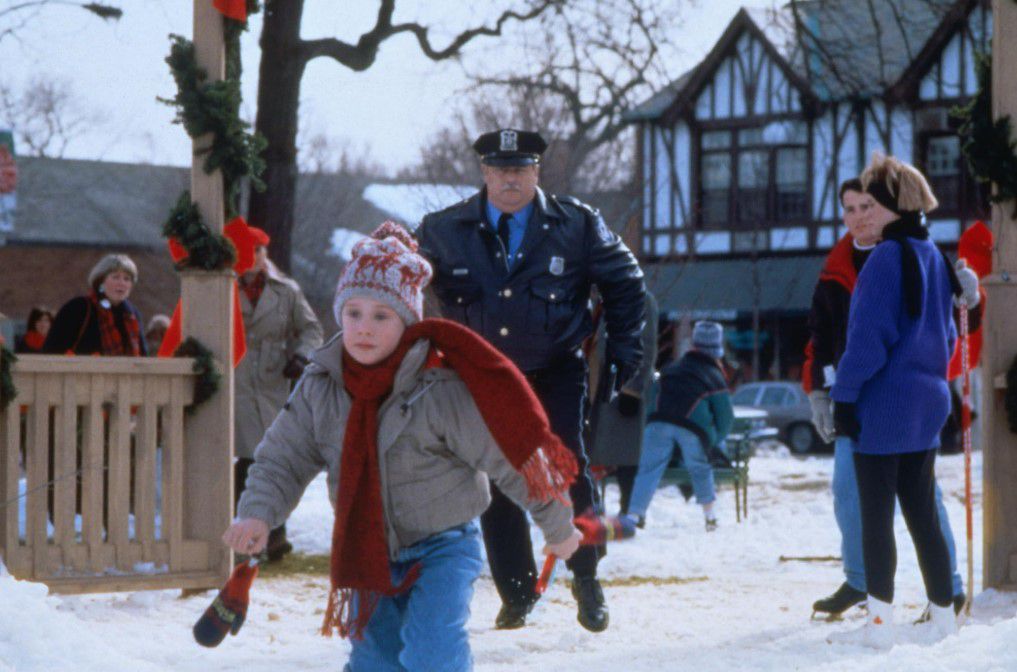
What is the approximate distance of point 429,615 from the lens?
4.29m

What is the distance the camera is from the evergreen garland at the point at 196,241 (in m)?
7.80

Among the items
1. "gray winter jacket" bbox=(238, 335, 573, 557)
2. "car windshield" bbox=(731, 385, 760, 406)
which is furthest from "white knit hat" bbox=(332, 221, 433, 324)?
"car windshield" bbox=(731, 385, 760, 406)

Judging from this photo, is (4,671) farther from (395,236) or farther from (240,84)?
(240,84)

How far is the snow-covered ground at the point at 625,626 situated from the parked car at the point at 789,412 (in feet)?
56.9

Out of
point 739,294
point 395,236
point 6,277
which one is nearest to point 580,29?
point 395,236

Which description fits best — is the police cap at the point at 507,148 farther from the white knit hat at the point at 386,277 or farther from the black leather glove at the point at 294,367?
the black leather glove at the point at 294,367

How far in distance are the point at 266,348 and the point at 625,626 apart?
3354mm

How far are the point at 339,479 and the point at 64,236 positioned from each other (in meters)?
47.2

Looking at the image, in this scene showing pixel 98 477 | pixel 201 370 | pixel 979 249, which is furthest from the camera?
pixel 979 249

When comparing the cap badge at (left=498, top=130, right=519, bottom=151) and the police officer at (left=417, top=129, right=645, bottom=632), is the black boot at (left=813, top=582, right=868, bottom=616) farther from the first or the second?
the cap badge at (left=498, top=130, right=519, bottom=151)

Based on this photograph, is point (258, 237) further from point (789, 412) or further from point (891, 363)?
point (789, 412)

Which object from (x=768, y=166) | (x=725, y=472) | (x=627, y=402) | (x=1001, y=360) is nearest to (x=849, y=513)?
(x=1001, y=360)

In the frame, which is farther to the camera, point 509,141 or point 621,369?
point 621,369

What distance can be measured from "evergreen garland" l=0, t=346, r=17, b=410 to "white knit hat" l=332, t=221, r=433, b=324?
9.78 feet
